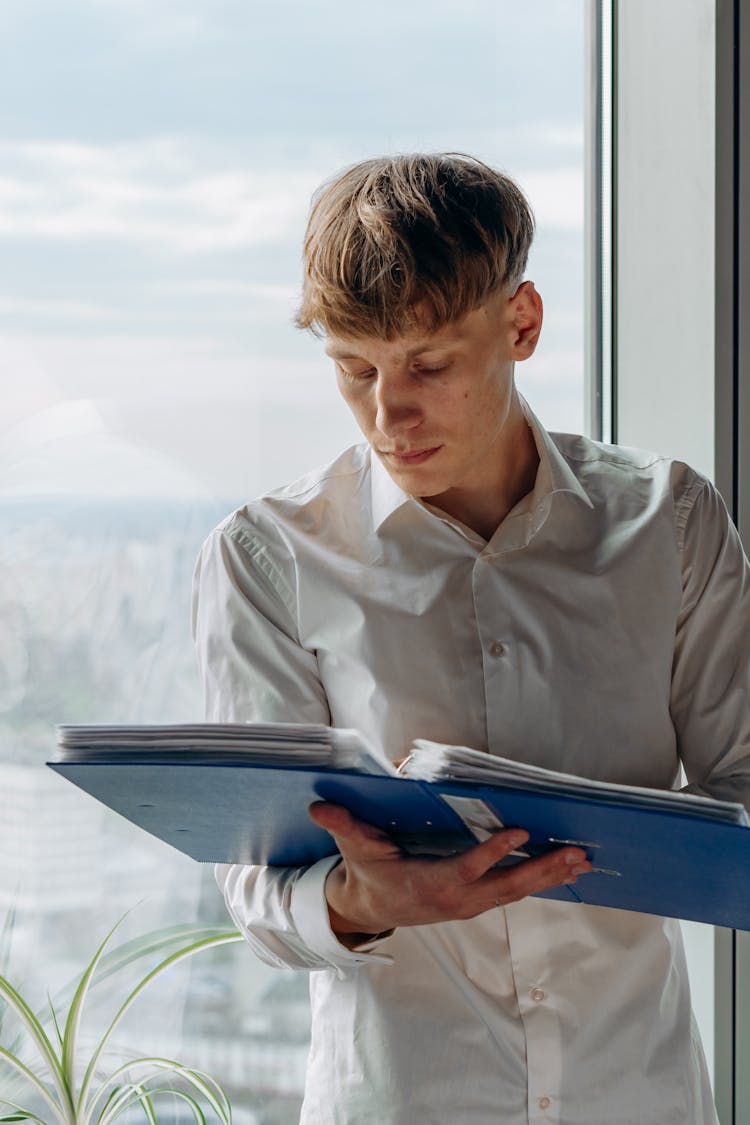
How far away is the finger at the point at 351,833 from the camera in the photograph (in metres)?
0.89

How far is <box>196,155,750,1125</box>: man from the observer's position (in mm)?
1096

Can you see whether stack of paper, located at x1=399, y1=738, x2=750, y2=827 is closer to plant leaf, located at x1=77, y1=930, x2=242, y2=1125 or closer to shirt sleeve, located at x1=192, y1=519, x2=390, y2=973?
shirt sleeve, located at x1=192, y1=519, x2=390, y2=973

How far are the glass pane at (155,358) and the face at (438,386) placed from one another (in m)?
0.79

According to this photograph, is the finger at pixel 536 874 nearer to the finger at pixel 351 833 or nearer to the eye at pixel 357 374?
the finger at pixel 351 833

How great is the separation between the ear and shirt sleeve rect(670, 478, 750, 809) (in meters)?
0.26

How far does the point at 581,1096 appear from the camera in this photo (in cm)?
111

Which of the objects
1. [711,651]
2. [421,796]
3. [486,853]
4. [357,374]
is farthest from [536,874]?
[357,374]

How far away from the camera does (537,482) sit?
1264 mm

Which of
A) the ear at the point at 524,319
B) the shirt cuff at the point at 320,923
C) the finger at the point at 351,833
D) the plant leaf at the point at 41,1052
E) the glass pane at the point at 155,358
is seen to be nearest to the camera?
the finger at the point at 351,833

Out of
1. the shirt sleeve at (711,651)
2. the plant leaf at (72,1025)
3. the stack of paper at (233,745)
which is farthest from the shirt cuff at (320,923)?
the plant leaf at (72,1025)

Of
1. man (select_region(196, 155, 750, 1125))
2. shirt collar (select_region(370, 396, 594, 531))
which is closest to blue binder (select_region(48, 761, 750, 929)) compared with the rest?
man (select_region(196, 155, 750, 1125))

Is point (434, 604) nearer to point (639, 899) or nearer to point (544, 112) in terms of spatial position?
point (639, 899)

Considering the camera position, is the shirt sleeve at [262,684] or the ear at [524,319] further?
the ear at [524,319]

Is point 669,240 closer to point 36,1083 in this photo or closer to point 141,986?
point 141,986
